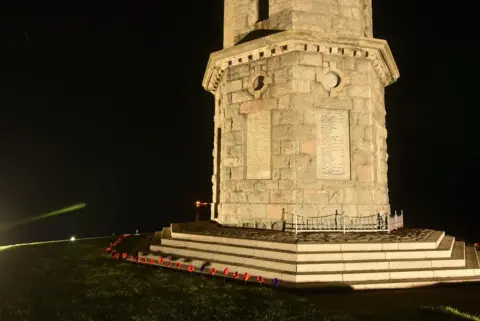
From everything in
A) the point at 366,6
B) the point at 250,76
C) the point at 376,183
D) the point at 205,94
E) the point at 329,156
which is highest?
the point at 205,94

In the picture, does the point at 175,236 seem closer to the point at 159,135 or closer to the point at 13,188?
the point at 159,135

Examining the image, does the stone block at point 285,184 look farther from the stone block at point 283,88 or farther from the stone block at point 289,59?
the stone block at point 289,59

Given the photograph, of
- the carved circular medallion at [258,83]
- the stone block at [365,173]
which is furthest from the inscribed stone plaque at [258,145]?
the stone block at [365,173]

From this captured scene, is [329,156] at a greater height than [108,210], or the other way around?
[329,156]

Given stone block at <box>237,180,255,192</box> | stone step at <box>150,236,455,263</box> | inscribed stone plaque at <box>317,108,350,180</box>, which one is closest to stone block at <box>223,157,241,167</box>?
stone block at <box>237,180,255,192</box>

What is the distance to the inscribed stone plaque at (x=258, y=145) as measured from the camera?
12.1 m

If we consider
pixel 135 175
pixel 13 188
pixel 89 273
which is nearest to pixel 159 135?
pixel 135 175

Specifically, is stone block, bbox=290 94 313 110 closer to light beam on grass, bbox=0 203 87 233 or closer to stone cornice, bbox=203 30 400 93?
stone cornice, bbox=203 30 400 93

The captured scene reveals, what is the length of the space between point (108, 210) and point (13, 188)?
13.4 m

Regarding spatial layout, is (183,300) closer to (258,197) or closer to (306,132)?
(258,197)

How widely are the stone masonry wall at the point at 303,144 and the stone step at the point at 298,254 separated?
9.63ft

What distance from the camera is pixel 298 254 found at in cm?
778

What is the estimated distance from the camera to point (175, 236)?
10648 mm

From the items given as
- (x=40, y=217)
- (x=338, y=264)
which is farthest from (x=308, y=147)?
(x=40, y=217)
